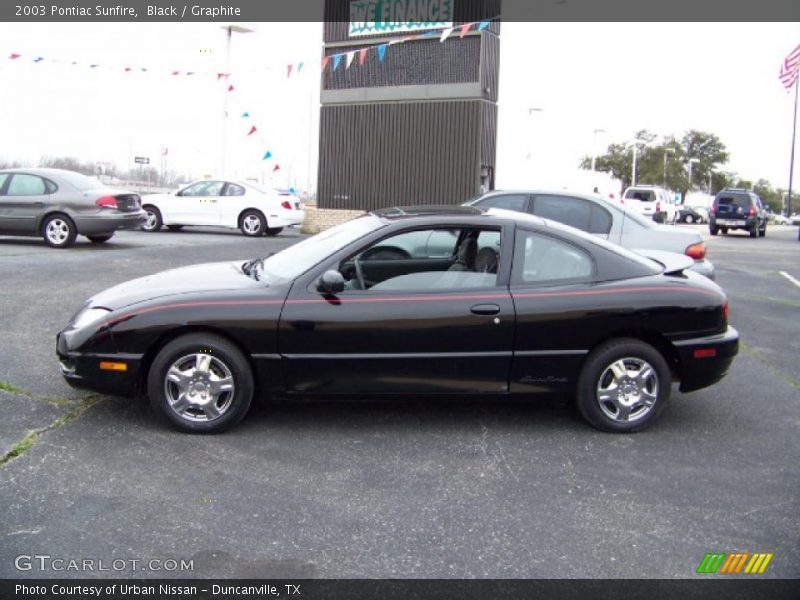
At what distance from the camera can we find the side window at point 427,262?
505 centimetres

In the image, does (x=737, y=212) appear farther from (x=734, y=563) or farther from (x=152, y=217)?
(x=734, y=563)

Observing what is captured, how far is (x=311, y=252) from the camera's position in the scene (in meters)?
5.34

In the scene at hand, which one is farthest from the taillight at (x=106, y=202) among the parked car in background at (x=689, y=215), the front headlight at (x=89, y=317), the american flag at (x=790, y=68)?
the parked car in background at (x=689, y=215)

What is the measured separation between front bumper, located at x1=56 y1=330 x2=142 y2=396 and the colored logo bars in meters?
3.27

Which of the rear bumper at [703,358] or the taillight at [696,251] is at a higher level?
the taillight at [696,251]

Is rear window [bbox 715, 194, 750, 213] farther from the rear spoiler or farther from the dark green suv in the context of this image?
the rear spoiler

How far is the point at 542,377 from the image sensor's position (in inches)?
197

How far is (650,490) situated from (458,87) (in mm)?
17195

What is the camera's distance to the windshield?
509 centimetres

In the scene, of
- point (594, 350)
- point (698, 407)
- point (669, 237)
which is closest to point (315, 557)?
point (594, 350)

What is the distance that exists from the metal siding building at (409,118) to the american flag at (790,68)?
14.1m

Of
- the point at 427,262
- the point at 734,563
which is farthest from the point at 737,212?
the point at 734,563

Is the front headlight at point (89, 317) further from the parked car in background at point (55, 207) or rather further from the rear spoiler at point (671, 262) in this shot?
the parked car in background at point (55, 207)
